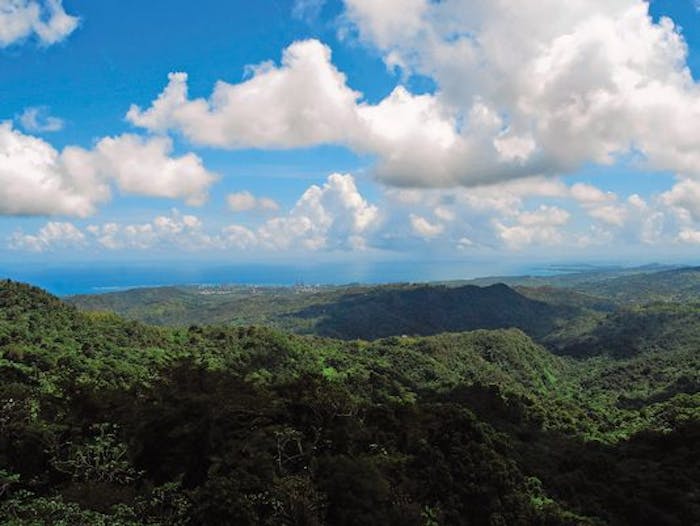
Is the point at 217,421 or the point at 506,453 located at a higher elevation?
the point at 217,421

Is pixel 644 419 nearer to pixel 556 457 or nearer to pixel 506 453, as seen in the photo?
pixel 556 457

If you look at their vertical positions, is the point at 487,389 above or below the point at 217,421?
below

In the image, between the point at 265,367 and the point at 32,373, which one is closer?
the point at 32,373

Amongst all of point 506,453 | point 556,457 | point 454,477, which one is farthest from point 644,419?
point 454,477

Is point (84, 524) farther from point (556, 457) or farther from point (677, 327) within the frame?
point (677, 327)

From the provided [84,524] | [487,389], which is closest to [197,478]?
[84,524]

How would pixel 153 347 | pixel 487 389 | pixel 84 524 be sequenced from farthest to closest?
pixel 153 347 < pixel 487 389 < pixel 84 524

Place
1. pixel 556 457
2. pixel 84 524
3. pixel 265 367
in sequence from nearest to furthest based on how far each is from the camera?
pixel 84 524 < pixel 556 457 < pixel 265 367

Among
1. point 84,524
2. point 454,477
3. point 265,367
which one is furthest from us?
point 265,367

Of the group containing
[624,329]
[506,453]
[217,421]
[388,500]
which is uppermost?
[217,421]
